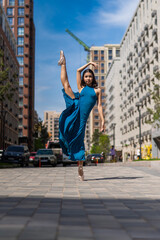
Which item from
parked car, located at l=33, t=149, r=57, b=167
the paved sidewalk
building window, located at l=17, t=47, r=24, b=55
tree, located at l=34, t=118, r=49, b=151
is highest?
building window, located at l=17, t=47, r=24, b=55

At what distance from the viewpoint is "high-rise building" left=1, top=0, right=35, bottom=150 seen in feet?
293

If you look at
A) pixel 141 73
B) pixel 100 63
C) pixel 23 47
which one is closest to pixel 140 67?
pixel 141 73

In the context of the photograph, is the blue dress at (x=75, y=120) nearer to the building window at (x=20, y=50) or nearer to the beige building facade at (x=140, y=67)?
the beige building facade at (x=140, y=67)

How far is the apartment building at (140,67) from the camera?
170 ft

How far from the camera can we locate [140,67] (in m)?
60.8

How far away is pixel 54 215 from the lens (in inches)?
148

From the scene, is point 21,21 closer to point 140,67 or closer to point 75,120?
Result: point 140,67

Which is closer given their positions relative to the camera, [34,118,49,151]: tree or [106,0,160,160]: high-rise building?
[106,0,160,160]: high-rise building

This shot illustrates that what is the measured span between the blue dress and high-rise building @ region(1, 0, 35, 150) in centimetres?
8047

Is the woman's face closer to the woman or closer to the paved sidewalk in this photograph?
the woman

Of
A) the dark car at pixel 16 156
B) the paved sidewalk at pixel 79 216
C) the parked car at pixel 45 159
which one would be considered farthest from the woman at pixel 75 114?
the dark car at pixel 16 156

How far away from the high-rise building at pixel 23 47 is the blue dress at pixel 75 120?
80.5 metres

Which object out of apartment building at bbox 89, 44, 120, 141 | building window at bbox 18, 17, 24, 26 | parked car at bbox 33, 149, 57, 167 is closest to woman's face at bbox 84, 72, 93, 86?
parked car at bbox 33, 149, 57, 167

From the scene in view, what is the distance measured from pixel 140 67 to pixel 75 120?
54432 mm
